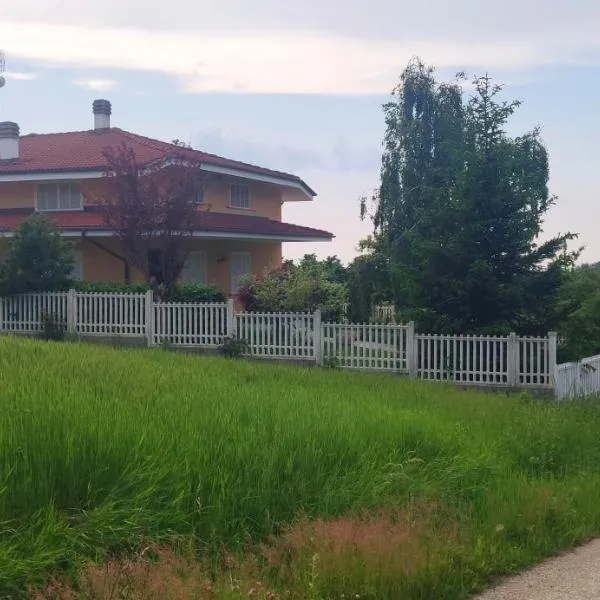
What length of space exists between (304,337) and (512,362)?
14.7ft

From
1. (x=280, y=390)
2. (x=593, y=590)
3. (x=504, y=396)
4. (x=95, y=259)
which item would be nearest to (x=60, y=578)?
(x=593, y=590)

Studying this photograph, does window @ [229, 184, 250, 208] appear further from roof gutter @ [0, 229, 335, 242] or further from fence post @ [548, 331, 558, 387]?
fence post @ [548, 331, 558, 387]

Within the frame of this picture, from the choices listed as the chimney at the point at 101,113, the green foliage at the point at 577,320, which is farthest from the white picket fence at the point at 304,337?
the chimney at the point at 101,113

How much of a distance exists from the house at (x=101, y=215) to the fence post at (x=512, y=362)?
37.8ft

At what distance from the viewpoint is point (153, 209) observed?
22.3 m

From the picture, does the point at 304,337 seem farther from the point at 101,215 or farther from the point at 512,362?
the point at 101,215

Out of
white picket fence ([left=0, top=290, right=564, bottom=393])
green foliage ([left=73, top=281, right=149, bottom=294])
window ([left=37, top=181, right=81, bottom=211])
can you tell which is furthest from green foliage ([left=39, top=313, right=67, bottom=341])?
window ([left=37, top=181, right=81, bottom=211])

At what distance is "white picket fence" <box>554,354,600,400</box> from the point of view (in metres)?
15.2

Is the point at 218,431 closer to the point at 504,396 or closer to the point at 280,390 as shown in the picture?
the point at 280,390

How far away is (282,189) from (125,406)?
2570 centimetres

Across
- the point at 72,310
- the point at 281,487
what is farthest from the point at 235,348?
the point at 281,487

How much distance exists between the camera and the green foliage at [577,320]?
690 inches

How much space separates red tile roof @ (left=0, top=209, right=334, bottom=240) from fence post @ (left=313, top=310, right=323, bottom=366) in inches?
309

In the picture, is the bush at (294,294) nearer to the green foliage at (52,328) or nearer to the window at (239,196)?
the green foliage at (52,328)
